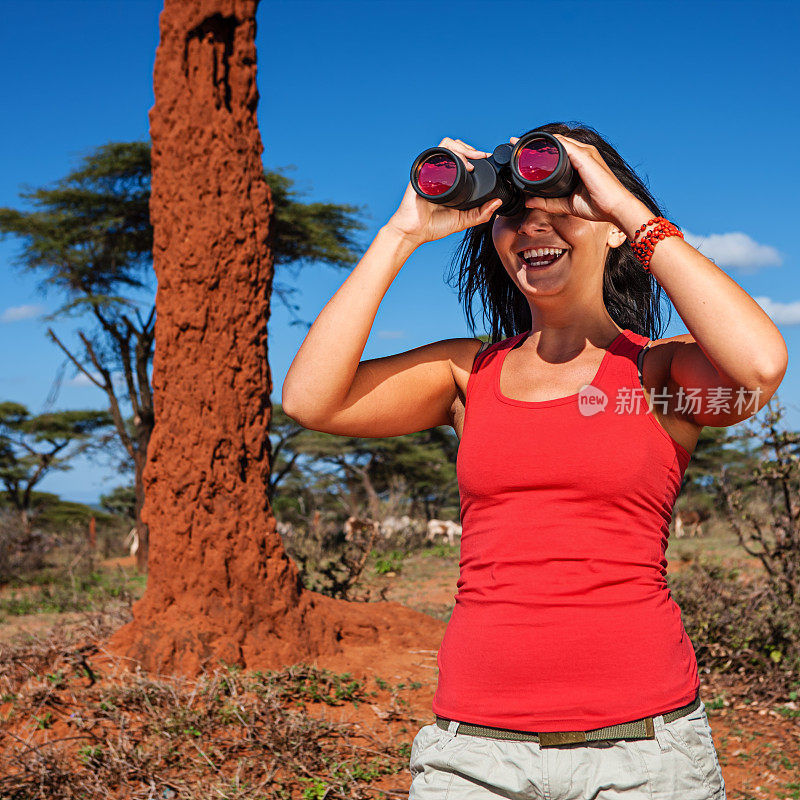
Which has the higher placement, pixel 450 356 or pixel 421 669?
pixel 450 356

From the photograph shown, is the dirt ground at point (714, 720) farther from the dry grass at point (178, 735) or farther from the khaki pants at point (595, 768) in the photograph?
the khaki pants at point (595, 768)

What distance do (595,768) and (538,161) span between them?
0.88 m

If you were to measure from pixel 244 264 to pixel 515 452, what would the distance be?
131 inches

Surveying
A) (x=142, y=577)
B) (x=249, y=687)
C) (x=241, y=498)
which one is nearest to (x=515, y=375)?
(x=249, y=687)

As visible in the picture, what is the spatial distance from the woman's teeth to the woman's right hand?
11 cm

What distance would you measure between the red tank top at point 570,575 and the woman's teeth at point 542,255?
23cm

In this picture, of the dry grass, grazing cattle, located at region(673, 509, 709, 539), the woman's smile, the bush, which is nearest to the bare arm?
the woman's smile

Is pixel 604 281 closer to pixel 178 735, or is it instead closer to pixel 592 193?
pixel 592 193

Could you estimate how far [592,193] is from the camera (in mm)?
1309

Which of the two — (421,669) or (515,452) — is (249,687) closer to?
(421,669)

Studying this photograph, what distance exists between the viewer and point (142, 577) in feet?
30.4

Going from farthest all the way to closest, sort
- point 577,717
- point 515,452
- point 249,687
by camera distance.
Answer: point 249,687 < point 515,452 < point 577,717

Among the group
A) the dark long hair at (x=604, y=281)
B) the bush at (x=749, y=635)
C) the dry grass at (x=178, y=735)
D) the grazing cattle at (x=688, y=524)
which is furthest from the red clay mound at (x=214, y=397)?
the grazing cattle at (x=688, y=524)

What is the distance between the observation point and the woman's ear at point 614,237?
1.49m
